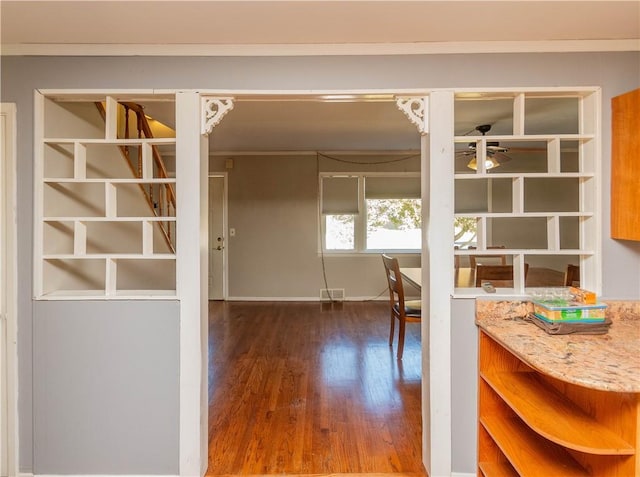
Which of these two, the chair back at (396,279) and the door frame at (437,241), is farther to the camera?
the chair back at (396,279)

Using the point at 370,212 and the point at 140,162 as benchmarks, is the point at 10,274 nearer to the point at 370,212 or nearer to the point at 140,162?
the point at 140,162

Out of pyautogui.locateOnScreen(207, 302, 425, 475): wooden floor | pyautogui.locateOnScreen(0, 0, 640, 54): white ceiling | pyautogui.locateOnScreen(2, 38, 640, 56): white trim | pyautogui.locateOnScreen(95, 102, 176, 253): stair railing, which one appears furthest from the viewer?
pyautogui.locateOnScreen(95, 102, 176, 253): stair railing

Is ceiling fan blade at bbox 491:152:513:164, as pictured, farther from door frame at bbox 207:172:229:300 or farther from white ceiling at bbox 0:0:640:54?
door frame at bbox 207:172:229:300

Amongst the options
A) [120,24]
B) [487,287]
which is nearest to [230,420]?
[487,287]

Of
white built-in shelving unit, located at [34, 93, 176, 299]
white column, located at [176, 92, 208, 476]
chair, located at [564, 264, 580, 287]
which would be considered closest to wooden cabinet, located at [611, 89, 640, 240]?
chair, located at [564, 264, 580, 287]

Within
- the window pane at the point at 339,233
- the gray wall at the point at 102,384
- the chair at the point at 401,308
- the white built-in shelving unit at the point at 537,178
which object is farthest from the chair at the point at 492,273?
the window pane at the point at 339,233

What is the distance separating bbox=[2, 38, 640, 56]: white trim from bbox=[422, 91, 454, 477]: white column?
225 mm

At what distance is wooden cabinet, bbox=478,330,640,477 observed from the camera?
3.76ft

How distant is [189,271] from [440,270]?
1.17m

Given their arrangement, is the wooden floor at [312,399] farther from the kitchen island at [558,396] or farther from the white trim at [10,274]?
the white trim at [10,274]

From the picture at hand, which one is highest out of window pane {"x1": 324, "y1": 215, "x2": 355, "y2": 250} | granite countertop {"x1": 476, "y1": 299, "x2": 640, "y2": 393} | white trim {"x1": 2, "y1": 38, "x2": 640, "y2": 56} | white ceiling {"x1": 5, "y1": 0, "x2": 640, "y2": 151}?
white ceiling {"x1": 5, "y1": 0, "x2": 640, "y2": 151}

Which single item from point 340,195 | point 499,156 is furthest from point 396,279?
point 340,195

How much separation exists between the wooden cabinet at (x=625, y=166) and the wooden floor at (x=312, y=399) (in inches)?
58.7

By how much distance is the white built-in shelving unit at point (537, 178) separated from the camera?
1.79m
